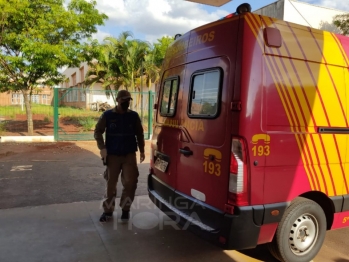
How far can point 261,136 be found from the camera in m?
2.82

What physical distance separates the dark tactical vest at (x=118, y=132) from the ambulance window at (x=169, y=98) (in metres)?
0.52

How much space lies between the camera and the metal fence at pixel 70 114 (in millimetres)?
12031

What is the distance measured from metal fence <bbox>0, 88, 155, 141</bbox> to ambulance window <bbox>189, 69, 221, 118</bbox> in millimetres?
9177

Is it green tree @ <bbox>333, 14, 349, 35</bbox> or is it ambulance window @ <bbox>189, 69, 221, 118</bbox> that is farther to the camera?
green tree @ <bbox>333, 14, 349, 35</bbox>

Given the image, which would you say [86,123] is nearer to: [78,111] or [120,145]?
[78,111]

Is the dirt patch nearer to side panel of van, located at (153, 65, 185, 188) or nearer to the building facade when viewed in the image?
side panel of van, located at (153, 65, 185, 188)

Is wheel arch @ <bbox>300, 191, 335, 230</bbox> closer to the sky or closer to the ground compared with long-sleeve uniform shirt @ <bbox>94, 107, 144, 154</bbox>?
closer to the ground

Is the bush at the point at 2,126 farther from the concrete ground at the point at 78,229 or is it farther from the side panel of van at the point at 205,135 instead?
the side panel of van at the point at 205,135

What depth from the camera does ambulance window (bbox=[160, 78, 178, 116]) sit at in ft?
12.6

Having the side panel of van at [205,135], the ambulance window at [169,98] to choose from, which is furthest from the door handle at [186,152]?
the ambulance window at [169,98]

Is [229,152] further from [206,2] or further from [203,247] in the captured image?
[206,2]

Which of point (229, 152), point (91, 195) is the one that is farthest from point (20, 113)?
point (229, 152)

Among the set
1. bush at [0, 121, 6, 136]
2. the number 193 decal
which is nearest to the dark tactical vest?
the number 193 decal

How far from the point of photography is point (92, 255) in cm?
348
